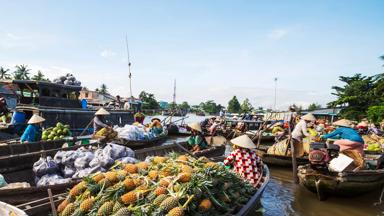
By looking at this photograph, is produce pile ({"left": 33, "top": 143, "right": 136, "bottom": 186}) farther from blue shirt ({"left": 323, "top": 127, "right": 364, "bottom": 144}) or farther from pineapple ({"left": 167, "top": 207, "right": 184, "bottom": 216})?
blue shirt ({"left": 323, "top": 127, "right": 364, "bottom": 144})

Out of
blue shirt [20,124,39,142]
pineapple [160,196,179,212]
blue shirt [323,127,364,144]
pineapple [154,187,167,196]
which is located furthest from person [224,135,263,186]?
blue shirt [20,124,39,142]

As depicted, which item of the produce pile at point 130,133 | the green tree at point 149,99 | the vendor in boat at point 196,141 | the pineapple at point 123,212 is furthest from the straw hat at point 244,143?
the green tree at point 149,99

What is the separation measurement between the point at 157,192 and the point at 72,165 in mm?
3825

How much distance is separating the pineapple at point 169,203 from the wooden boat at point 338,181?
5.31 metres

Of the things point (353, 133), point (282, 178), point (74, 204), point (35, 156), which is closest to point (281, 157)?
point (282, 178)

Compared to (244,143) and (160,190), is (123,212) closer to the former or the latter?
(160,190)

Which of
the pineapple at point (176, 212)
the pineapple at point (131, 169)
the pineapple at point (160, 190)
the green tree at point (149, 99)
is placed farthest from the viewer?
the green tree at point (149, 99)

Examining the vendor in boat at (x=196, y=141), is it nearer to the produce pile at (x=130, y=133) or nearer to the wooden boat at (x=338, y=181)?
the wooden boat at (x=338, y=181)

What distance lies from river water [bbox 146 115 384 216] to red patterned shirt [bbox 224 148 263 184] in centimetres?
114

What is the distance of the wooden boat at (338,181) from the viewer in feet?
24.1

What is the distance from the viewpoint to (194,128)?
9.34 meters

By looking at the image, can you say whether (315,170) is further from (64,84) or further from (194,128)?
(64,84)

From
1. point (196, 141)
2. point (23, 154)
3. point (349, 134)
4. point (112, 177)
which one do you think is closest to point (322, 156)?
point (349, 134)

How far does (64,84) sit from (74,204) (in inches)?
539
